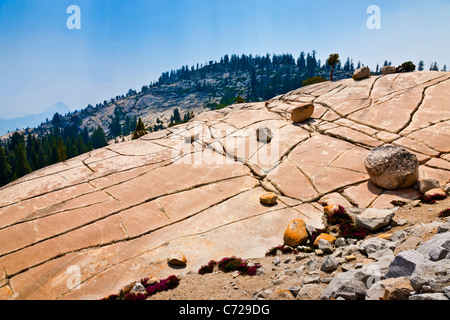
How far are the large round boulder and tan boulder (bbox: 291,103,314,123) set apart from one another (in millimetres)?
8785

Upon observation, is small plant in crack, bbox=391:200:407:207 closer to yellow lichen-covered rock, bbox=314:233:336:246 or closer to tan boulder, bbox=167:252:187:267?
yellow lichen-covered rock, bbox=314:233:336:246

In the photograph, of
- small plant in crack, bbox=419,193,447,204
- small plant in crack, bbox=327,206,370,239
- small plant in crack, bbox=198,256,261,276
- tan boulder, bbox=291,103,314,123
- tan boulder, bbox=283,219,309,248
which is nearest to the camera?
small plant in crack, bbox=198,256,261,276

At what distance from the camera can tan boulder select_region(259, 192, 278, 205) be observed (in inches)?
484

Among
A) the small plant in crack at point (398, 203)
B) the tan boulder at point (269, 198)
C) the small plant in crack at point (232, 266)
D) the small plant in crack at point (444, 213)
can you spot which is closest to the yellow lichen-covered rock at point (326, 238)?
the small plant in crack at point (232, 266)

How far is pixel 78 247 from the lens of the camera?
33.0 feet

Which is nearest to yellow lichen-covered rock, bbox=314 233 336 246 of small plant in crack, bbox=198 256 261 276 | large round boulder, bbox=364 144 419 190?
small plant in crack, bbox=198 256 261 276

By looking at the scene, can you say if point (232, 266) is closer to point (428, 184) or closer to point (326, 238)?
point (326, 238)

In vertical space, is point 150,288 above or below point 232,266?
below

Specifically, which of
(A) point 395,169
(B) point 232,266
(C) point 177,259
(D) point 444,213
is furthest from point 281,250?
(A) point 395,169

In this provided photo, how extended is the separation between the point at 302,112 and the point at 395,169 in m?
9.69

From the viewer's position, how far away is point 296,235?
943 cm

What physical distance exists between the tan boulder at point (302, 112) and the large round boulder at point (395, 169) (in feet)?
28.8

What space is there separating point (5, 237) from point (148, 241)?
20.4 ft

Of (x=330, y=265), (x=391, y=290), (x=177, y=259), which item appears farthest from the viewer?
(x=177, y=259)
